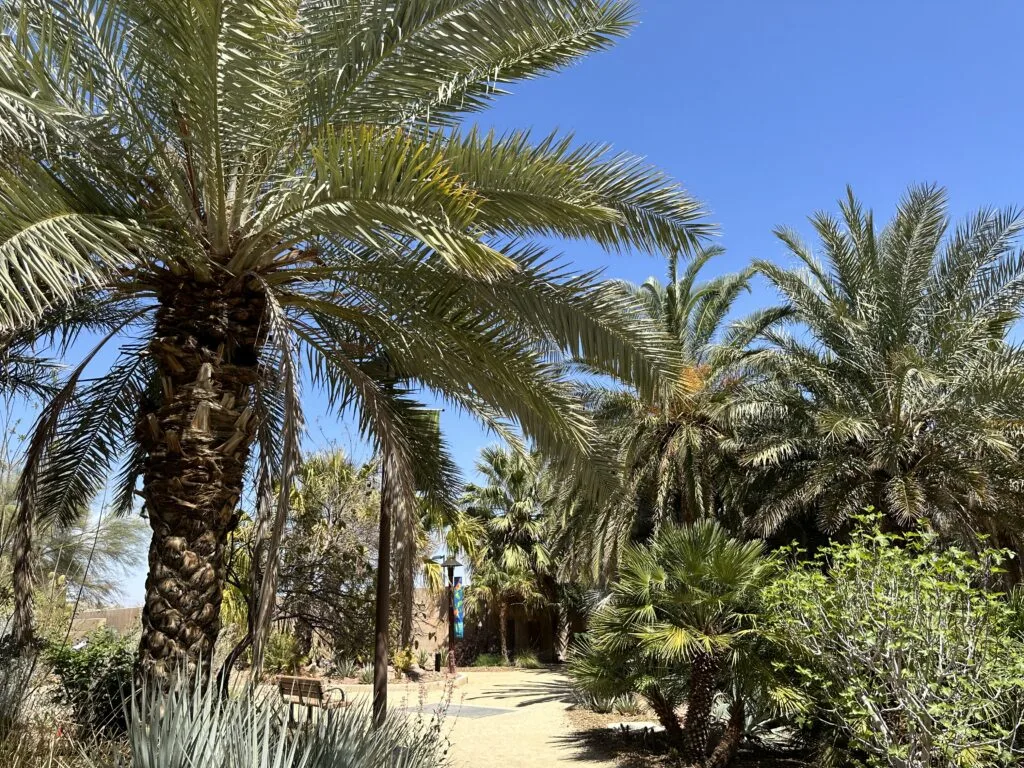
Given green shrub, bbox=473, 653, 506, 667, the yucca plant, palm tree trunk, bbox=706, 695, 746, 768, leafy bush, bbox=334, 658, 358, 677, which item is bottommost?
palm tree trunk, bbox=706, 695, 746, 768

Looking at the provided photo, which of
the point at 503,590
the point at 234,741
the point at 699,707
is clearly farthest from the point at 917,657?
the point at 503,590

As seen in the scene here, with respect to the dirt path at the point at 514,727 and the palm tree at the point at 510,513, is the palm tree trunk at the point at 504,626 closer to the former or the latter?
the palm tree at the point at 510,513

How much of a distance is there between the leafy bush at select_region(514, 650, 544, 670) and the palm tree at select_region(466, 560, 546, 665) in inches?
16.0

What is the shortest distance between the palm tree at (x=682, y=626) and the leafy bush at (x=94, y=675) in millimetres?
6059

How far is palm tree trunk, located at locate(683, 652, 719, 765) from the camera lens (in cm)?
1063

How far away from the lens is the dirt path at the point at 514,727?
11391mm

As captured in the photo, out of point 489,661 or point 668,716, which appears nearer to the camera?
point 668,716

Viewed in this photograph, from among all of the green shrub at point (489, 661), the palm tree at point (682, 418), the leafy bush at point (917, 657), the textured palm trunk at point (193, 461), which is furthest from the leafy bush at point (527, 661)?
the textured palm trunk at point (193, 461)

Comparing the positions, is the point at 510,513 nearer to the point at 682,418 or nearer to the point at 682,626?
the point at 682,418

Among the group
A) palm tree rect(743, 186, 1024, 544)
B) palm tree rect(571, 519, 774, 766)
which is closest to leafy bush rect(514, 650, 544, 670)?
palm tree rect(743, 186, 1024, 544)

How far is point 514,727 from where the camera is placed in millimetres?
14906

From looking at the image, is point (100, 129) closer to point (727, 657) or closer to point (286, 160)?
point (286, 160)

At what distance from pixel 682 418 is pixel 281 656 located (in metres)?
10.7

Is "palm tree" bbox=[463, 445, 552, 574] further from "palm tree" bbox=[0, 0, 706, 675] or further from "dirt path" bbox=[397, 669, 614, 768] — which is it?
"palm tree" bbox=[0, 0, 706, 675]
